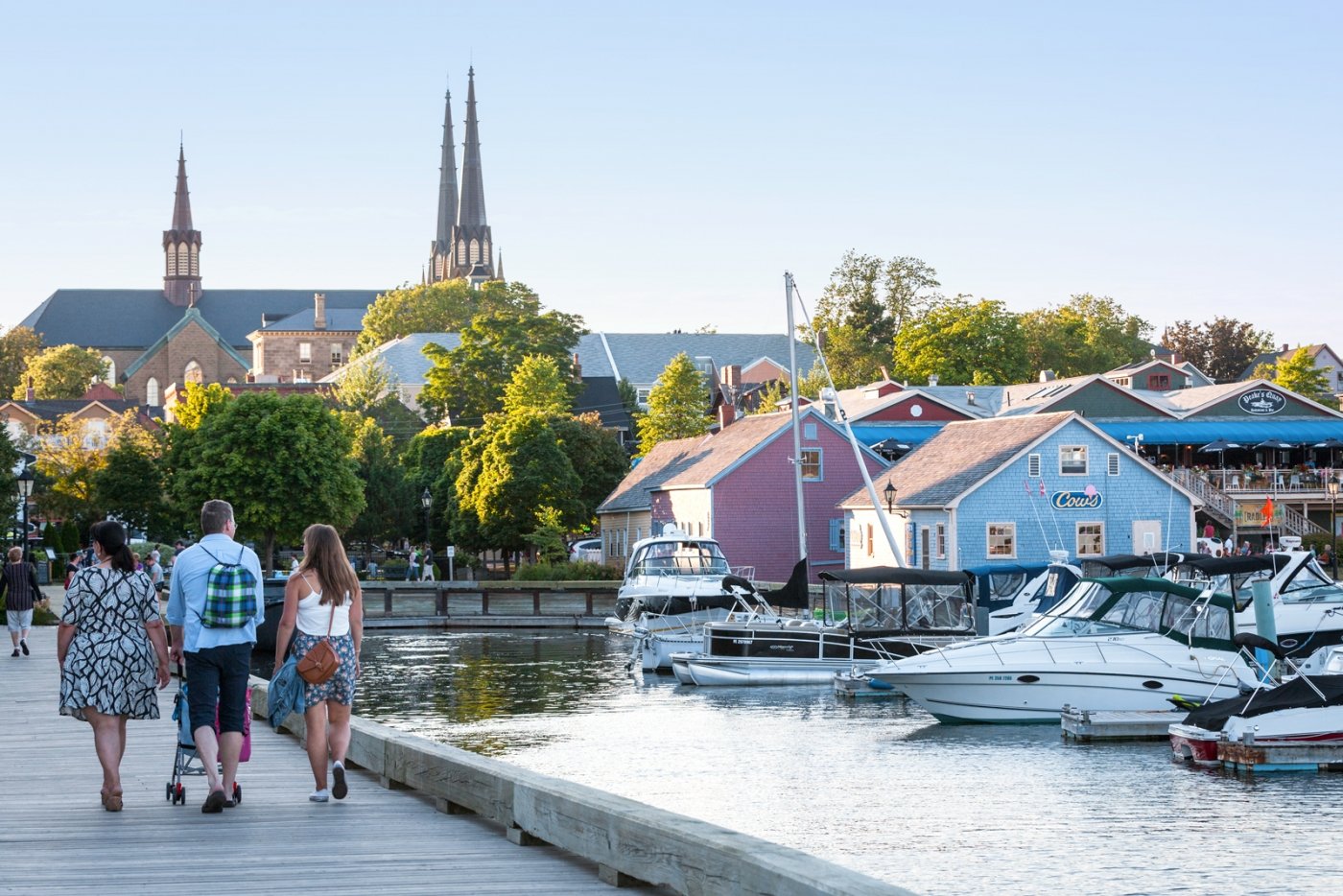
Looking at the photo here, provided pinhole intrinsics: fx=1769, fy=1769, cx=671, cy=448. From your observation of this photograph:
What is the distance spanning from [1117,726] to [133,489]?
65951 mm

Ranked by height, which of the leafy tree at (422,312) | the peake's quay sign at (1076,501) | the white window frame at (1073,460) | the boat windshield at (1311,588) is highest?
the leafy tree at (422,312)

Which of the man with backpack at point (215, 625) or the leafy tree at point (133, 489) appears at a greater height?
the leafy tree at point (133, 489)

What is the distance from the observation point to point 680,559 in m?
49.4

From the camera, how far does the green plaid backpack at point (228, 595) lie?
1141 cm

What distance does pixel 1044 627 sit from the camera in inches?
1182

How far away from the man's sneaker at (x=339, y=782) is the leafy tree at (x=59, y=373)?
157 metres

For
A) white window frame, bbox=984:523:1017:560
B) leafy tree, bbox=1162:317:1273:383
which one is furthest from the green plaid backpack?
leafy tree, bbox=1162:317:1273:383

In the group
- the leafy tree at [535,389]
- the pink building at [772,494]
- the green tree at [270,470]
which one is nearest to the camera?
Answer: the pink building at [772,494]

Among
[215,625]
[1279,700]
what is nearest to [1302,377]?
[1279,700]

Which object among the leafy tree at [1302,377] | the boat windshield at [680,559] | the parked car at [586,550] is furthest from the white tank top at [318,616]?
the leafy tree at [1302,377]

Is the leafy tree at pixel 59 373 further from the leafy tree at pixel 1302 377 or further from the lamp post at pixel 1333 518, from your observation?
→ the lamp post at pixel 1333 518

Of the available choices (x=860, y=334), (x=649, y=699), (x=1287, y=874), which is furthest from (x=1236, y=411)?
(x=1287, y=874)

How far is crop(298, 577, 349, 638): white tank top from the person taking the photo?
1185cm

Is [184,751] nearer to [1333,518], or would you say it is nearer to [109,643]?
[109,643]
